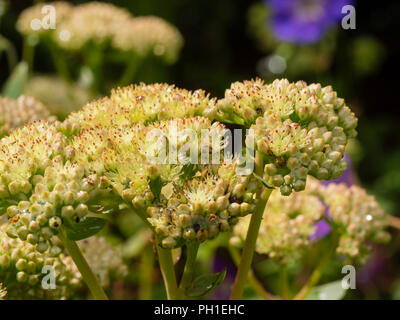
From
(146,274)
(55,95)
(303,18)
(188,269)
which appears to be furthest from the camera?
(303,18)

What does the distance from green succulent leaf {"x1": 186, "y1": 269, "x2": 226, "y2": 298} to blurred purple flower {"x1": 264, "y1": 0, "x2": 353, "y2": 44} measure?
2131mm

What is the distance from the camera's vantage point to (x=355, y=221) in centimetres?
118

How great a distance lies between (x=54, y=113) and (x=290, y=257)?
0.81 m

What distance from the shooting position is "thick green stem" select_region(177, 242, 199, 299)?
2.90 feet

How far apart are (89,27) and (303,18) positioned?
157cm

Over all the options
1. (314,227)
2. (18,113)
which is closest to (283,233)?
(314,227)

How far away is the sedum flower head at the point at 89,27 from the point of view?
69.3 inches

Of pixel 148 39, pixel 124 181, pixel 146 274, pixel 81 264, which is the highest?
pixel 148 39

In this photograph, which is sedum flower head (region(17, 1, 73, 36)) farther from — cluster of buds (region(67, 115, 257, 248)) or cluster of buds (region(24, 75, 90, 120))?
cluster of buds (region(67, 115, 257, 248))

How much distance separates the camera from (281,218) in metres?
1.18

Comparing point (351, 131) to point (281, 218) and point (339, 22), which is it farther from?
point (339, 22)

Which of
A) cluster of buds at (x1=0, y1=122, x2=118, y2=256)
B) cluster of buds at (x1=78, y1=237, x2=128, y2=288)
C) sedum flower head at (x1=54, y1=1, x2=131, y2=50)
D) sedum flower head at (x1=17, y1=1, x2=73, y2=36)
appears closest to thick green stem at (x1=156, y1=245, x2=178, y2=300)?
cluster of buds at (x1=0, y1=122, x2=118, y2=256)

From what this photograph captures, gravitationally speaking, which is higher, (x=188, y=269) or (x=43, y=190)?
(x=43, y=190)

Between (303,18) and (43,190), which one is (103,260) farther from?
(303,18)
